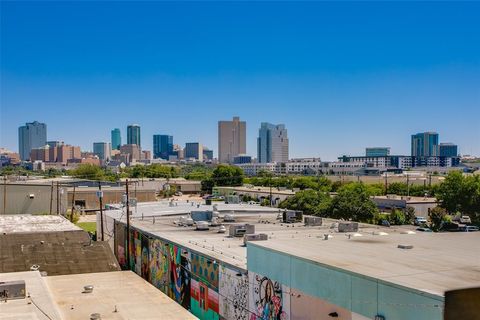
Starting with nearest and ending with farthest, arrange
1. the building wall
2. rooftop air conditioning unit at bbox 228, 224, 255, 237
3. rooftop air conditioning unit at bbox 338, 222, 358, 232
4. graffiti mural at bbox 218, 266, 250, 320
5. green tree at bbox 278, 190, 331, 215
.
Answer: graffiti mural at bbox 218, 266, 250, 320 → rooftop air conditioning unit at bbox 228, 224, 255, 237 → rooftop air conditioning unit at bbox 338, 222, 358, 232 → green tree at bbox 278, 190, 331, 215 → the building wall

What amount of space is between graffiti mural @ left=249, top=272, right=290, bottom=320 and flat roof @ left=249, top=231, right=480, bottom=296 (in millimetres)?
1222

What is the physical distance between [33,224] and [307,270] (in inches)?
1240

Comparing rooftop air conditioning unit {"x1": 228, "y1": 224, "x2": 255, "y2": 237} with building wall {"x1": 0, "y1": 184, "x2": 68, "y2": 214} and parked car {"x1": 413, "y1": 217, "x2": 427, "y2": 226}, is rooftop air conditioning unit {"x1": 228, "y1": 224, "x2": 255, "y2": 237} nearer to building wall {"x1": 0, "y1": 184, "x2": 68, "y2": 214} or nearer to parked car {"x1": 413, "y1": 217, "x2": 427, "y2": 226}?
parked car {"x1": 413, "y1": 217, "x2": 427, "y2": 226}

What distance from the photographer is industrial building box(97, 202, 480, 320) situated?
11.3 m

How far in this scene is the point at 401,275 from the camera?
11664 millimetres

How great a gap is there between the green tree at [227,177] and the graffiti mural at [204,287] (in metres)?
87.9

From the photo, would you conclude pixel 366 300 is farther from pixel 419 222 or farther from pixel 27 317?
pixel 419 222

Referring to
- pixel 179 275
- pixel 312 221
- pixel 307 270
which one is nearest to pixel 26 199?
pixel 312 221

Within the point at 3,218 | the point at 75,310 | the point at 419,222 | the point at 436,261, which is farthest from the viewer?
the point at 419,222

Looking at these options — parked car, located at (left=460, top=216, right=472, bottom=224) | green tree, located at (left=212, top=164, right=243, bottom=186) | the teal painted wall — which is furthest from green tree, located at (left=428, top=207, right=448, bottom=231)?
green tree, located at (left=212, top=164, right=243, bottom=186)

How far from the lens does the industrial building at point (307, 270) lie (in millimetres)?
11328

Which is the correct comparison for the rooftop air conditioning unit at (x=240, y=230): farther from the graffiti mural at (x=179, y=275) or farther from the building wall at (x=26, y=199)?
the building wall at (x=26, y=199)

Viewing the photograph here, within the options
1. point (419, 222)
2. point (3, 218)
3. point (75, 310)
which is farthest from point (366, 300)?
point (419, 222)

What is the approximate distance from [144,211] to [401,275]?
32.4 metres
